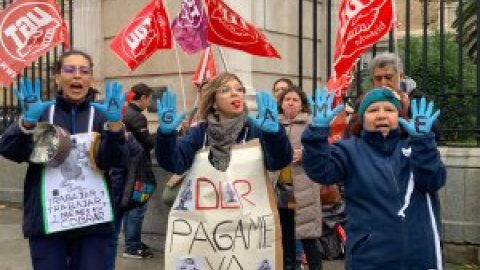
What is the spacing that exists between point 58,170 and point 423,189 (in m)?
1.99

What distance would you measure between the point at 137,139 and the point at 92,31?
7.96ft

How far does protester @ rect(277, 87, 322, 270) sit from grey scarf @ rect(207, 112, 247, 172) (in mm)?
1919

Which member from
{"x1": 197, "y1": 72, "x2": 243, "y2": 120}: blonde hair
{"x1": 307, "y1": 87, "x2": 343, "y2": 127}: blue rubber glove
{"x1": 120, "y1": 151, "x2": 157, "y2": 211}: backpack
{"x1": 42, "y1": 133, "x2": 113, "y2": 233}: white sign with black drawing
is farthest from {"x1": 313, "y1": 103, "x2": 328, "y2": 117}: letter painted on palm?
{"x1": 120, "y1": 151, "x2": 157, "y2": 211}: backpack

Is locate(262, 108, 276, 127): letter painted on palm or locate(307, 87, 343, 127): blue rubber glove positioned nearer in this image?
locate(307, 87, 343, 127): blue rubber glove

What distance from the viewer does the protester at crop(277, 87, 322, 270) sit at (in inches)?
240

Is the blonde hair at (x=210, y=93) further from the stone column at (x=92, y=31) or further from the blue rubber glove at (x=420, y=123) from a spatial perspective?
the stone column at (x=92, y=31)

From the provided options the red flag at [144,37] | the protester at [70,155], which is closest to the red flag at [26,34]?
the red flag at [144,37]

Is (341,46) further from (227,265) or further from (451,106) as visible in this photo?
(227,265)

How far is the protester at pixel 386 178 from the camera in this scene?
363 cm

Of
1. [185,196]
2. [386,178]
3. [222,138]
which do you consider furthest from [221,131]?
[386,178]

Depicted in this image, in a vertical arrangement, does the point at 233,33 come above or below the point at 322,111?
above

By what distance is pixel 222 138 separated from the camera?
414 cm

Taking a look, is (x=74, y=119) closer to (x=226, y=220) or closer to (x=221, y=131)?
(x=221, y=131)

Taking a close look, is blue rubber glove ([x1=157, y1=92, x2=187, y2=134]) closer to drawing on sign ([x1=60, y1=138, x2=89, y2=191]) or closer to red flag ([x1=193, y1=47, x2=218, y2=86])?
drawing on sign ([x1=60, y1=138, x2=89, y2=191])
